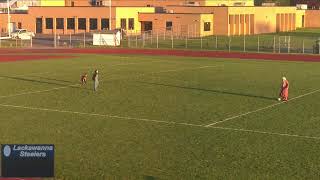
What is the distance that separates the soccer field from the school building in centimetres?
4710

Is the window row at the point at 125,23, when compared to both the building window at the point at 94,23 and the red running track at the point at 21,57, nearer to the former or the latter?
the building window at the point at 94,23

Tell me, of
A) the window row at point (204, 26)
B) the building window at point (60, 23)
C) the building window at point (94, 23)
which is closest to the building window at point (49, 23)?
the building window at point (60, 23)

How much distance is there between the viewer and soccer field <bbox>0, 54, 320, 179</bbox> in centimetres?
1664

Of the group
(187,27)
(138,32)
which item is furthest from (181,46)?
(138,32)

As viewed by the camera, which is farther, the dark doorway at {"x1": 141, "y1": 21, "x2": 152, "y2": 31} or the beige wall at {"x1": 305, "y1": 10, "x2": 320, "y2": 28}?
the beige wall at {"x1": 305, "y1": 10, "x2": 320, "y2": 28}

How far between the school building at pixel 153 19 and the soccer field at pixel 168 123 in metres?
47.1

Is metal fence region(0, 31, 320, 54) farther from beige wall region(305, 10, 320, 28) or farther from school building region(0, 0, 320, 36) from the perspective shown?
beige wall region(305, 10, 320, 28)

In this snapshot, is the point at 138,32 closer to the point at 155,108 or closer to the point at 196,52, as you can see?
the point at 196,52

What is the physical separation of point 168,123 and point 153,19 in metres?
69.9

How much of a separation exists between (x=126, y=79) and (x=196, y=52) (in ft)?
→ 91.1

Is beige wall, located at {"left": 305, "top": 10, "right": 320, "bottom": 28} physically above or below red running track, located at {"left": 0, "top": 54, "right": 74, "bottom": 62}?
above

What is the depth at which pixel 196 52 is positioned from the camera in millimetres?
65500

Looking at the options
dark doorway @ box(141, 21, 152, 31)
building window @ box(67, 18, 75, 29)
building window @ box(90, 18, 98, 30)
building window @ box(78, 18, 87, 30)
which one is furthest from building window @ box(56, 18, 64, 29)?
dark doorway @ box(141, 21, 152, 31)

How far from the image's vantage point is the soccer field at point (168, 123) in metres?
16.6
